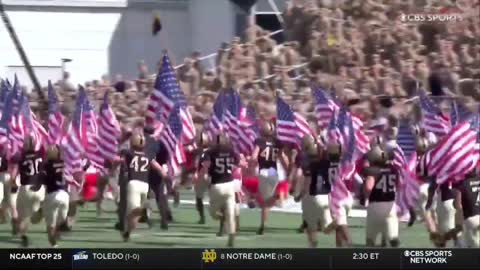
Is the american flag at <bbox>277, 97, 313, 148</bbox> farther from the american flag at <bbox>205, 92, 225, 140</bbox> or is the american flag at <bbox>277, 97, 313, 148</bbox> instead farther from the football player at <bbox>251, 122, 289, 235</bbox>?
the american flag at <bbox>205, 92, 225, 140</bbox>

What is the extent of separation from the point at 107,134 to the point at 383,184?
6.05 m

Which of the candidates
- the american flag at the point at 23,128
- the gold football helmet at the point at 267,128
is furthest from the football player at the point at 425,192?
the american flag at the point at 23,128

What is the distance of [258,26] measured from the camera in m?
29.5

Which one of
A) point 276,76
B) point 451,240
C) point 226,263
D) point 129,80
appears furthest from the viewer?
point 276,76

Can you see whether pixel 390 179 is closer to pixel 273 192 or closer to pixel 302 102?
pixel 273 192

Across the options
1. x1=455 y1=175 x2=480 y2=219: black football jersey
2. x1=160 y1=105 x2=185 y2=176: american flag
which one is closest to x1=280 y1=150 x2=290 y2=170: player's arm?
x1=160 y1=105 x2=185 y2=176: american flag

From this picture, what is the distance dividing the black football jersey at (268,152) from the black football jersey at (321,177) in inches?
132

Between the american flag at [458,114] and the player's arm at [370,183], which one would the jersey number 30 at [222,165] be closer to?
the player's arm at [370,183]

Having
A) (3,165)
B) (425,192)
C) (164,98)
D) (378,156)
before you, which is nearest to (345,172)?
(425,192)

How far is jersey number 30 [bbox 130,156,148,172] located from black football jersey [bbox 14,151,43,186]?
1215mm

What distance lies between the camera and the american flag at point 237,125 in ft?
74.3

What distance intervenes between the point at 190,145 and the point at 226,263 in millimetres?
6717

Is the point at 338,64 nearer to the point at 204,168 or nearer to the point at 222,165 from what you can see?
the point at 204,168

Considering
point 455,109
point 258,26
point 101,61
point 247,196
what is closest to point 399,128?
point 455,109
